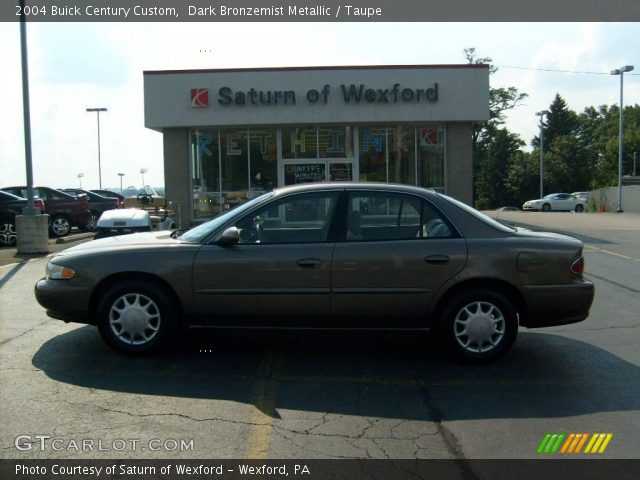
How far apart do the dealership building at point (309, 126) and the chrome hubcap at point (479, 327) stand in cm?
1550

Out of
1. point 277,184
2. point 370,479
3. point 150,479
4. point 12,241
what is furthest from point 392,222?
point 277,184

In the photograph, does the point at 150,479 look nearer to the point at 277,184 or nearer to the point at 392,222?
the point at 392,222

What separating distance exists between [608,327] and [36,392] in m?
5.88

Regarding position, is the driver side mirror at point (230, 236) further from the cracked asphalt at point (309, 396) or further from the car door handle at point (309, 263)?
the cracked asphalt at point (309, 396)

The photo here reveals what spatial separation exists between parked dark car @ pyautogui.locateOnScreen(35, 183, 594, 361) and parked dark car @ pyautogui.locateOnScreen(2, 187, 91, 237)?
15.1m

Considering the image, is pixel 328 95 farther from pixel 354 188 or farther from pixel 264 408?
pixel 264 408

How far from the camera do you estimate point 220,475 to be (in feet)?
12.7

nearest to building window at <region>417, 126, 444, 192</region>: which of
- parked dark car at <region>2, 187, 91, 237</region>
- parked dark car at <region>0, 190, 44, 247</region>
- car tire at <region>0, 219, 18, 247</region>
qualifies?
parked dark car at <region>2, 187, 91, 237</region>

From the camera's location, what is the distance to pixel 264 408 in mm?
4949

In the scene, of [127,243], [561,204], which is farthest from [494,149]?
[127,243]

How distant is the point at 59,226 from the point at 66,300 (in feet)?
50.2

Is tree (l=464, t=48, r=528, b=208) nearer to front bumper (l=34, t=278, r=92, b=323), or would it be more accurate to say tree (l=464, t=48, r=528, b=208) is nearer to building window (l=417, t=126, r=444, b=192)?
building window (l=417, t=126, r=444, b=192)

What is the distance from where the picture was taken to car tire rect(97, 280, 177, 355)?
19.7ft

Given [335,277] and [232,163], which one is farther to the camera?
[232,163]
